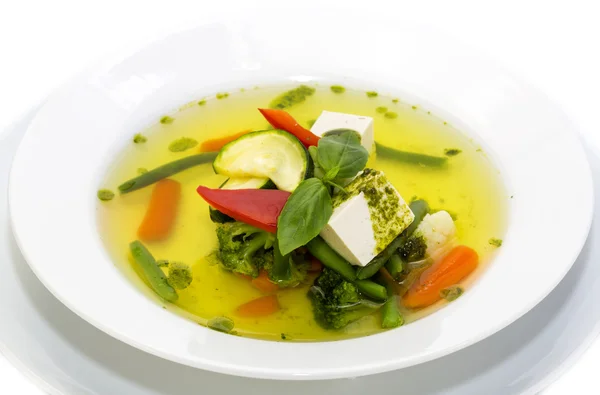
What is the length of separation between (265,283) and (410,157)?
4.09 ft

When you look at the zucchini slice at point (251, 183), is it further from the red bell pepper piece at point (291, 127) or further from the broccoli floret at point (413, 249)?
the broccoli floret at point (413, 249)

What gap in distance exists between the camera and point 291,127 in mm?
3633

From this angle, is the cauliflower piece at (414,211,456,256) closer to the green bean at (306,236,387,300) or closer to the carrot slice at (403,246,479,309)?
the carrot slice at (403,246,479,309)

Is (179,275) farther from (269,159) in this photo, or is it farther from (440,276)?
(440,276)

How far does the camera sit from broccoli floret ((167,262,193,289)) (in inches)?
130

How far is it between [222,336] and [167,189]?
130 centimetres

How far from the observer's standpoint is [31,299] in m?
3.12

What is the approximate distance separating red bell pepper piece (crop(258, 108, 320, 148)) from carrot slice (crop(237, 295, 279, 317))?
80 centimetres

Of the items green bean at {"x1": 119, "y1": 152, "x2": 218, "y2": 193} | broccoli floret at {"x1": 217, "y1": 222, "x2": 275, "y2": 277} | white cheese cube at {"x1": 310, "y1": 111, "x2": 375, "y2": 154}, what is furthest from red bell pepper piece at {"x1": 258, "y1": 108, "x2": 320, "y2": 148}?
broccoli floret at {"x1": 217, "y1": 222, "x2": 275, "y2": 277}

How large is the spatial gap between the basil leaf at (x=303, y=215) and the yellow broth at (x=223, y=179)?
500mm

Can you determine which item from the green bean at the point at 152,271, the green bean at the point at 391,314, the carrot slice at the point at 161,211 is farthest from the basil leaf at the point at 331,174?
the carrot slice at the point at 161,211

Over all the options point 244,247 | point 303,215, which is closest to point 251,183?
point 244,247

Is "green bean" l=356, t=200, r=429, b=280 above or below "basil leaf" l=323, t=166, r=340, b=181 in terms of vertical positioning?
below

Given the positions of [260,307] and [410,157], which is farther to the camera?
[410,157]
